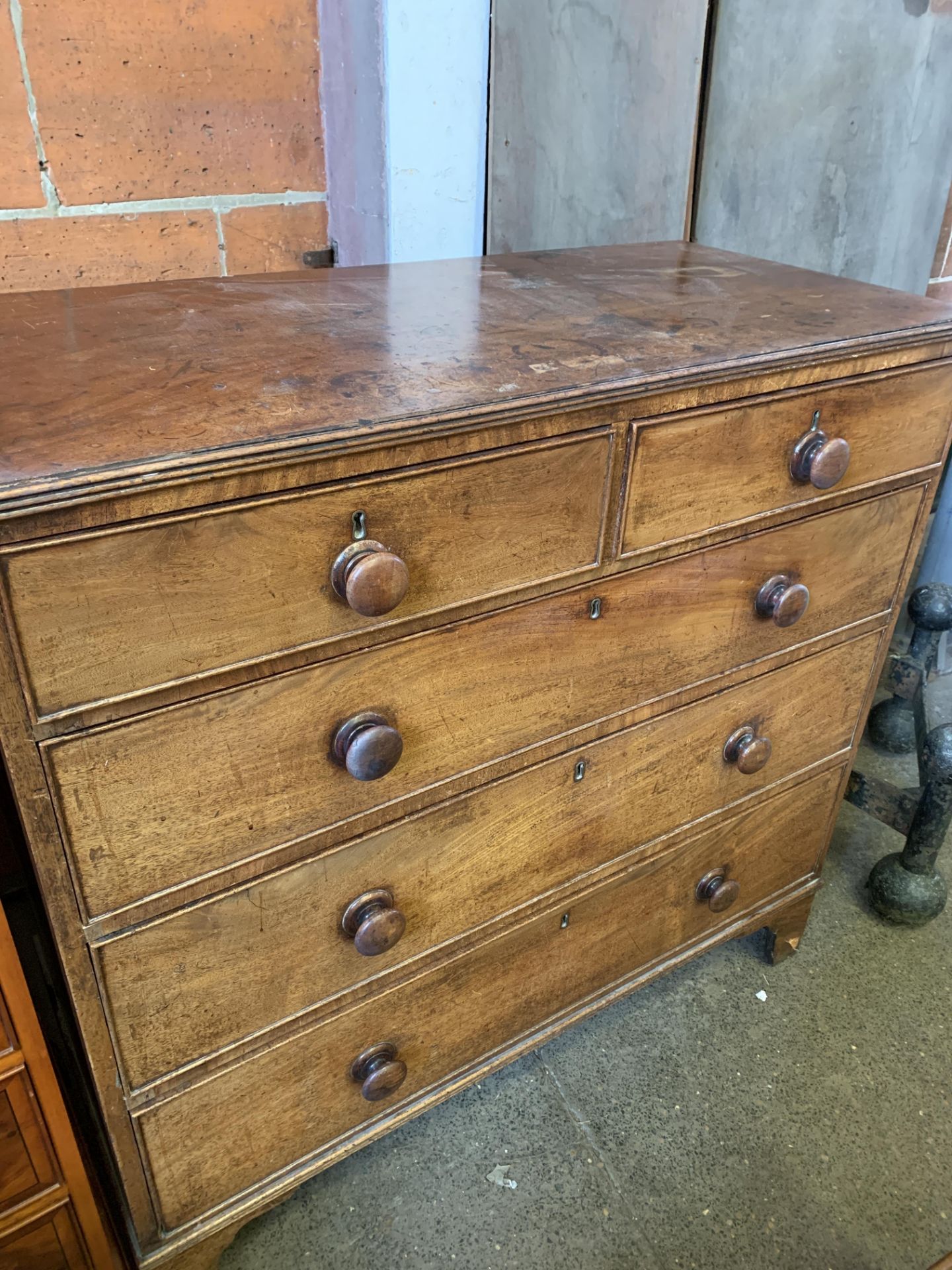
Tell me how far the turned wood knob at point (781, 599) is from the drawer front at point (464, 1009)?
1.17ft

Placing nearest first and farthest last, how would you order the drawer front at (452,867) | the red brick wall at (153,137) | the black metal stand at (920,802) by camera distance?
1. the drawer front at (452,867)
2. the red brick wall at (153,137)
3. the black metal stand at (920,802)

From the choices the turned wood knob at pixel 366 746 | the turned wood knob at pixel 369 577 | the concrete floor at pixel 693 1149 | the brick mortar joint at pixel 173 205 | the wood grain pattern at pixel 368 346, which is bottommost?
the concrete floor at pixel 693 1149

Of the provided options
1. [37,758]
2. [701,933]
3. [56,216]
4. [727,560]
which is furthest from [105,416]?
[701,933]

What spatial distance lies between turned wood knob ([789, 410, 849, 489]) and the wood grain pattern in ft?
0.31

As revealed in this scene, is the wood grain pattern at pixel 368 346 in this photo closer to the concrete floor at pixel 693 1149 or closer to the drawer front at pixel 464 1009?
the drawer front at pixel 464 1009

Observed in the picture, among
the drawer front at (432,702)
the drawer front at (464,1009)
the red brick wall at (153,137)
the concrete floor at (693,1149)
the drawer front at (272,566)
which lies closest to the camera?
the drawer front at (272,566)

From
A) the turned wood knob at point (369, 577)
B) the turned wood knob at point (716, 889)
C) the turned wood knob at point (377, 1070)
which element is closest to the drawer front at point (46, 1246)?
the turned wood knob at point (377, 1070)

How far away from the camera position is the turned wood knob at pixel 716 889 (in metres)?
1.42

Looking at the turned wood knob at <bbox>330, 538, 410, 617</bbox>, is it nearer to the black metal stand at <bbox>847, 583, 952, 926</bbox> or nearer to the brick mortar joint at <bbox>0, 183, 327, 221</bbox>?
the brick mortar joint at <bbox>0, 183, 327, 221</bbox>

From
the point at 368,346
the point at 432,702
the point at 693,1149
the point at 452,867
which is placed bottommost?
the point at 693,1149

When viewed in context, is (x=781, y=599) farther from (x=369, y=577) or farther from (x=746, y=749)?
(x=369, y=577)

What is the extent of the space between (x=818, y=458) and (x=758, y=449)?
0.07 m

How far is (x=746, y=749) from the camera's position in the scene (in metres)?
1.29

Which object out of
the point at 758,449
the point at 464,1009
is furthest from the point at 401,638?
the point at 464,1009
